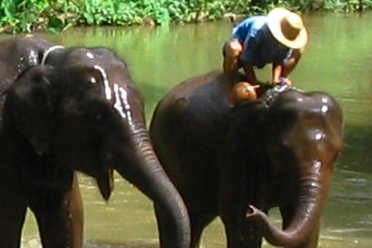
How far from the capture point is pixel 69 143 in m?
5.82

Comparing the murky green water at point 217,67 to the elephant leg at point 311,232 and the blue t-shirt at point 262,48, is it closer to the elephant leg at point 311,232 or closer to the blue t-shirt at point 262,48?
the blue t-shirt at point 262,48

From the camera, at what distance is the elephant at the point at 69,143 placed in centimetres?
550

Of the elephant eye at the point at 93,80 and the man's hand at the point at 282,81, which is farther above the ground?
the elephant eye at the point at 93,80

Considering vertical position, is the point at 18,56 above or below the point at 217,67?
above

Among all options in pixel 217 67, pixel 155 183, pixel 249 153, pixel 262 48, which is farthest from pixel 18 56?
pixel 217 67

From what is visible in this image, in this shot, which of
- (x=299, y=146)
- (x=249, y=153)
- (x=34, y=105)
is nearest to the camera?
(x=34, y=105)

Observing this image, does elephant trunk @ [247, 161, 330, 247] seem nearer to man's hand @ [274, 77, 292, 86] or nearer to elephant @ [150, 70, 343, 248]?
elephant @ [150, 70, 343, 248]

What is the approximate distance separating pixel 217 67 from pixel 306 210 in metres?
12.0

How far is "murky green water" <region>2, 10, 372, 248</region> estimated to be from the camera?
31.3 feet

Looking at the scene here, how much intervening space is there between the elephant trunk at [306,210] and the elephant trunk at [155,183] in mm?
623

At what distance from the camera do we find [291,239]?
19.4 feet

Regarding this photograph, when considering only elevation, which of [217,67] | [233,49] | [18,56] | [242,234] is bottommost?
[217,67]

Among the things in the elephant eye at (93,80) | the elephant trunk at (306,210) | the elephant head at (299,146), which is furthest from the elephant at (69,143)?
the elephant head at (299,146)

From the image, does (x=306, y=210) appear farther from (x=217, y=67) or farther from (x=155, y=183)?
(x=217, y=67)
